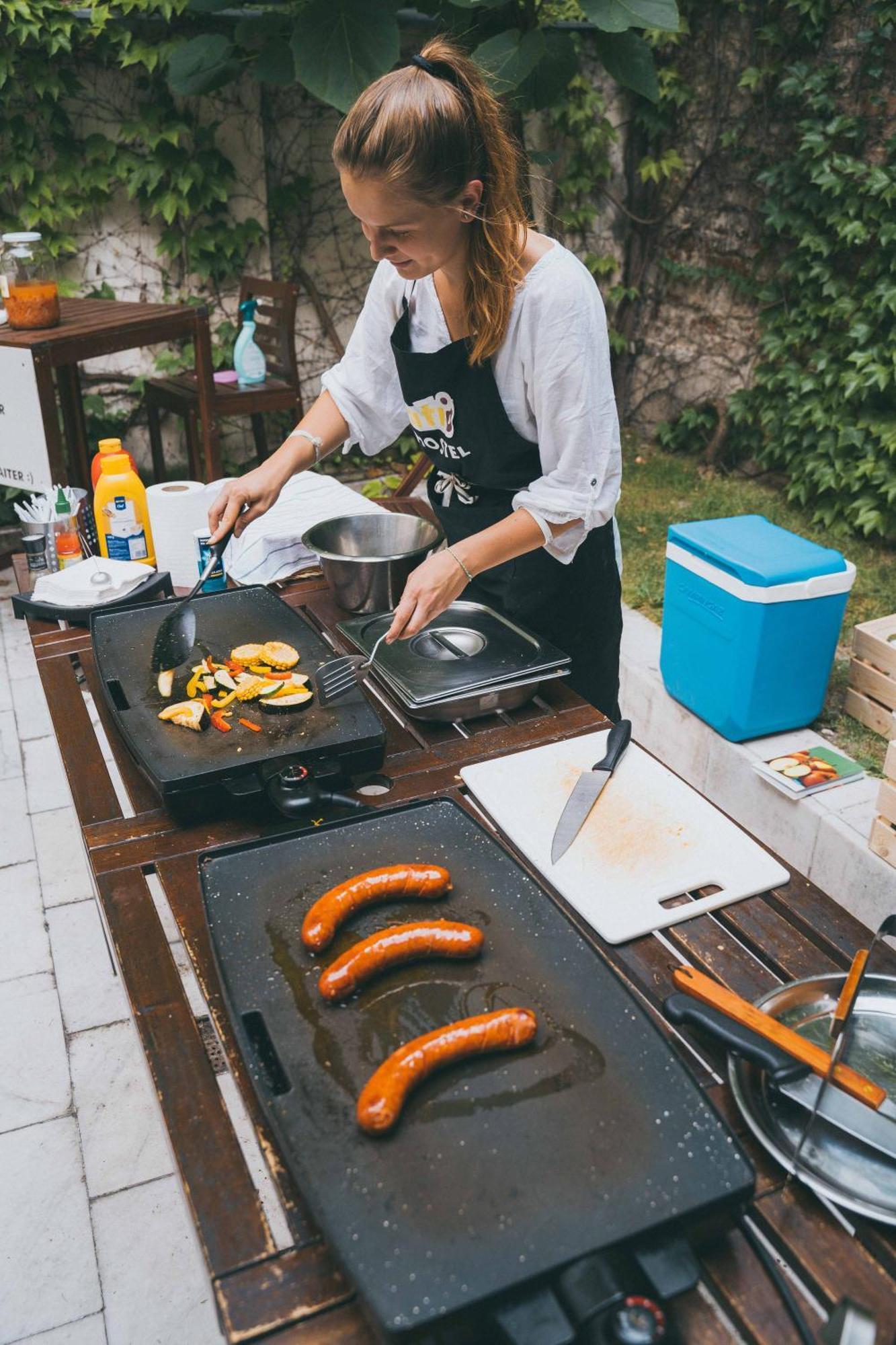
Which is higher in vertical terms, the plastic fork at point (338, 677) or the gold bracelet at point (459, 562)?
the gold bracelet at point (459, 562)

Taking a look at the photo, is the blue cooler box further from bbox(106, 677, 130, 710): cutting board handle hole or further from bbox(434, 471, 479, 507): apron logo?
bbox(106, 677, 130, 710): cutting board handle hole

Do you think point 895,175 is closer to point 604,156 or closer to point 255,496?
point 604,156

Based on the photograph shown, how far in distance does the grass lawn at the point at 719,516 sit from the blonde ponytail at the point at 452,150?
2440 millimetres

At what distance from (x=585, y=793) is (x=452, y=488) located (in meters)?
0.93

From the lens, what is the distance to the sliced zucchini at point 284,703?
176 cm

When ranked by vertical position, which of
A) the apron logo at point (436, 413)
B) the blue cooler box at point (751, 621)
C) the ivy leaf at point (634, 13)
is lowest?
the blue cooler box at point (751, 621)

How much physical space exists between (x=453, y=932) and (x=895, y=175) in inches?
206

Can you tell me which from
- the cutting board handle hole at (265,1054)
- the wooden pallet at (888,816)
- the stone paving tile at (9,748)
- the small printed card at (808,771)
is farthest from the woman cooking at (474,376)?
the stone paving tile at (9,748)

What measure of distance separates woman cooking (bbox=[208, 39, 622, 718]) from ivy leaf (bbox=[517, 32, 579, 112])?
316 cm

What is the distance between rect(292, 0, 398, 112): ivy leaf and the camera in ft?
14.2

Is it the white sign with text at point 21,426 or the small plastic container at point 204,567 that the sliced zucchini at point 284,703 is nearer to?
the small plastic container at point 204,567

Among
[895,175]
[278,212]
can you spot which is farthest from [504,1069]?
[278,212]

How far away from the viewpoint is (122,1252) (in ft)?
7.13

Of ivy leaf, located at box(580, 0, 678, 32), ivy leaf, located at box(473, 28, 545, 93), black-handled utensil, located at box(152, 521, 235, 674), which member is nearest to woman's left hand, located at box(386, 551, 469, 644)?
black-handled utensil, located at box(152, 521, 235, 674)
